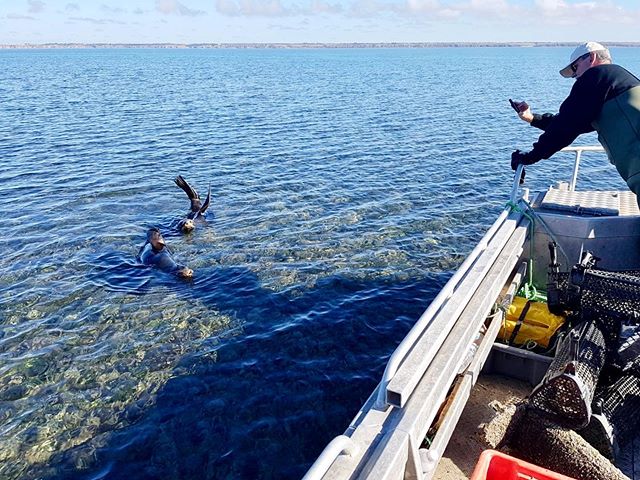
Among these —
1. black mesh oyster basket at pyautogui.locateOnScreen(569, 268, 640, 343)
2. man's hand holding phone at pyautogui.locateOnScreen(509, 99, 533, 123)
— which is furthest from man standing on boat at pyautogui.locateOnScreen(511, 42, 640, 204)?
black mesh oyster basket at pyautogui.locateOnScreen(569, 268, 640, 343)

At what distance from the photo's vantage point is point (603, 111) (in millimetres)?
5973

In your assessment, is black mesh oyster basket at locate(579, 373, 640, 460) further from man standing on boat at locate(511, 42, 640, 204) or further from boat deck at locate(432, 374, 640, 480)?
man standing on boat at locate(511, 42, 640, 204)

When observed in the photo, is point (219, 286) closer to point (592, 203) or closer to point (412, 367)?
point (592, 203)

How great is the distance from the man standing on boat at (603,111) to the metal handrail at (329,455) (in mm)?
4719

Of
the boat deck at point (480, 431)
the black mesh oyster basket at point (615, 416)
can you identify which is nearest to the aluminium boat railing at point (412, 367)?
the boat deck at point (480, 431)

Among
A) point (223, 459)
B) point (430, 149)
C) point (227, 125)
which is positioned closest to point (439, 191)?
point (430, 149)

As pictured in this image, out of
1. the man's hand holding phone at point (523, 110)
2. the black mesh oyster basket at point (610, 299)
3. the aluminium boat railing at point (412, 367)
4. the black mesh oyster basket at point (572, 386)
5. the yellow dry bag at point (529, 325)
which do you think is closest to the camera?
the aluminium boat railing at point (412, 367)

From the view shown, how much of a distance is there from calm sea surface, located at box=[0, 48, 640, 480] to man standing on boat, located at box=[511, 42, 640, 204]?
4953 millimetres

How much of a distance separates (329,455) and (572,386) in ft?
8.83

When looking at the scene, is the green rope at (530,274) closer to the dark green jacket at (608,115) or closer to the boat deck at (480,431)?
the boat deck at (480,431)

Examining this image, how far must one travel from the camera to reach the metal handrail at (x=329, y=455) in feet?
9.50

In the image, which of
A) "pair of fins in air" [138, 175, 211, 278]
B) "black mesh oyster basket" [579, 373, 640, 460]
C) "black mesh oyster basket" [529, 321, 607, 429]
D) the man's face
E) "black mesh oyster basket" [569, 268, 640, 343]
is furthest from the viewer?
"pair of fins in air" [138, 175, 211, 278]

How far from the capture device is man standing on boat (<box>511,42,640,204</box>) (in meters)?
5.77

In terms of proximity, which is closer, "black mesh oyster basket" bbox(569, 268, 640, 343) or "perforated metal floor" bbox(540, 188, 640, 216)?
"black mesh oyster basket" bbox(569, 268, 640, 343)
